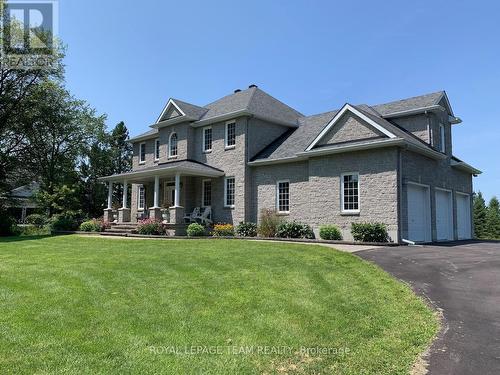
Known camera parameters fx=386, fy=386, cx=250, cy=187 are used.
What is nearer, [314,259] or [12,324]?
[12,324]

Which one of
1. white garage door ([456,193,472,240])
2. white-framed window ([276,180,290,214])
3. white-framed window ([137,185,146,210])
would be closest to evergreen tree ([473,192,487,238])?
white garage door ([456,193,472,240])

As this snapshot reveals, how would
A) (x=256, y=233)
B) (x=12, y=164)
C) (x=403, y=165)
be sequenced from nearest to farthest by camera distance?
(x=403, y=165) → (x=256, y=233) → (x=12, y=164)

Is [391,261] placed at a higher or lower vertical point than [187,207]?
lower

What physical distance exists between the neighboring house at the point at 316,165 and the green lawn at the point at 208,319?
7.99 meters

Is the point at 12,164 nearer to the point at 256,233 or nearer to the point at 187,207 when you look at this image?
the point at 187,207

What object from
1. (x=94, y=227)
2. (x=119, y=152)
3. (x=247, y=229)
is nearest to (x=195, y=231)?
(x=247, y=229)

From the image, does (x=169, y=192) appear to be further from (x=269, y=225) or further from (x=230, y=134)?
(x=269, y=225)

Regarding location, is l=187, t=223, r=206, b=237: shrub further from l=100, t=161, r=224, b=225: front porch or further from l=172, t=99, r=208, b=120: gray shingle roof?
l=172, t=99, r=208, b=120: gray shingle roof

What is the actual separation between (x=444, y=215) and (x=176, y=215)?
573 inches

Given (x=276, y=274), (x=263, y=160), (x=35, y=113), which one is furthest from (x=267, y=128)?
(x=35, y=113)

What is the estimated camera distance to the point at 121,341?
194 inches

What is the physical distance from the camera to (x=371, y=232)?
53.5ft

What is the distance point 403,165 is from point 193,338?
1407 cm

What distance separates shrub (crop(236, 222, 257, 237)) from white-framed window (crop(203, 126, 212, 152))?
6.30m
